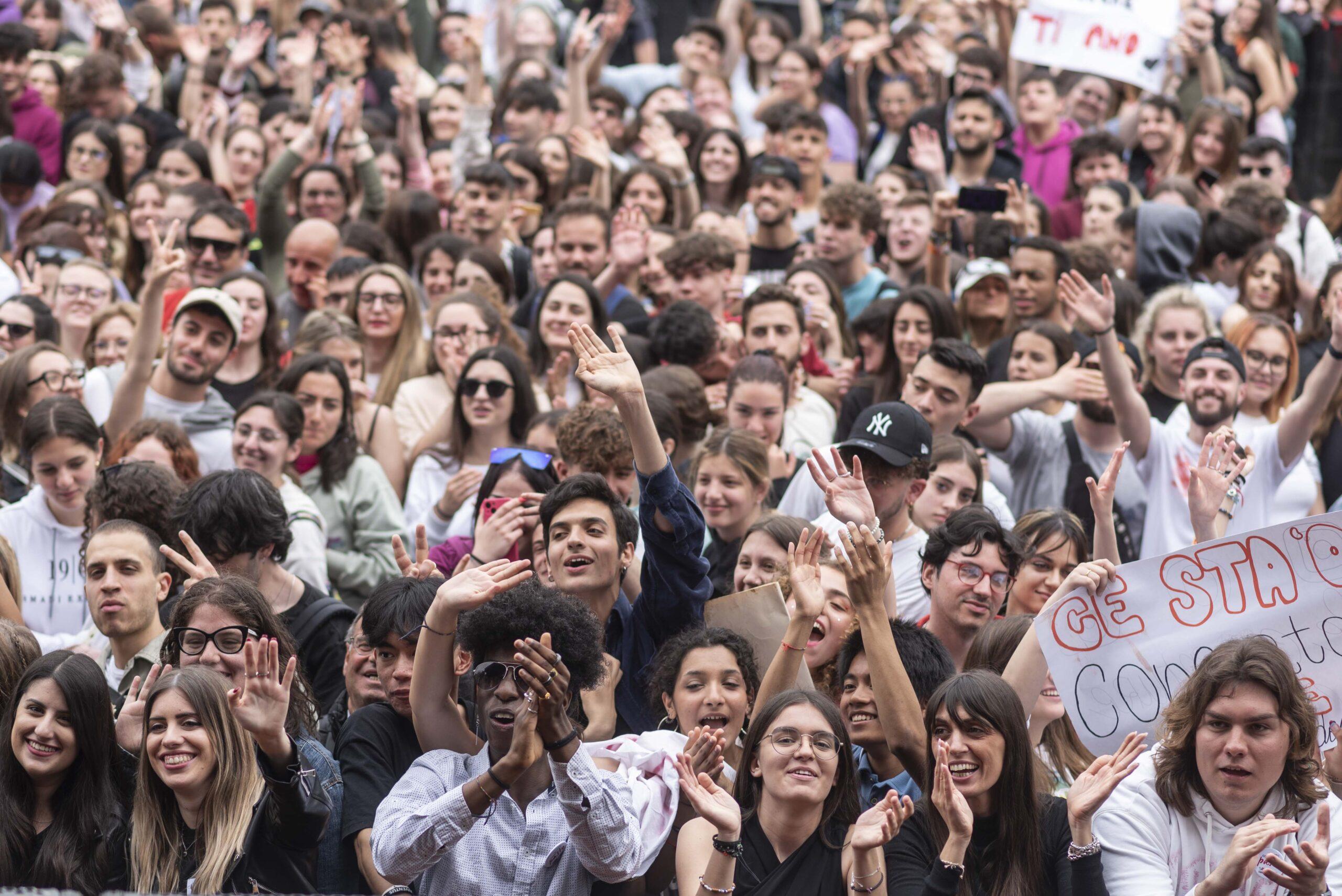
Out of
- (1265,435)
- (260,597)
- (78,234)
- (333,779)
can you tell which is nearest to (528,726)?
(333,779)

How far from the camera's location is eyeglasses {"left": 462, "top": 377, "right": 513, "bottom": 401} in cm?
721

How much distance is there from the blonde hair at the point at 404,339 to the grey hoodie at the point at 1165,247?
158 inches

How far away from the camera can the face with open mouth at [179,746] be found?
4.39m

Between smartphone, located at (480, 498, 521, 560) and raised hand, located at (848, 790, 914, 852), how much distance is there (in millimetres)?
1974

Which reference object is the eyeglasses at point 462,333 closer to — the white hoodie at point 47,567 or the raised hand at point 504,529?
the white hoodie at point 47,567

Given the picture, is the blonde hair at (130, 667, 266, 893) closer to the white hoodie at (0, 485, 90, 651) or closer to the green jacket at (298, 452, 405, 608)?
the white hoodie at (0, 485, 90, 651)

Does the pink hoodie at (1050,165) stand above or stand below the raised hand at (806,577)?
above

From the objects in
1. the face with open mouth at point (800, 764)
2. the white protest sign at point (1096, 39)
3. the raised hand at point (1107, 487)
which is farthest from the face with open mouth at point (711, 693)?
the white protest sign at point (1096, 39)

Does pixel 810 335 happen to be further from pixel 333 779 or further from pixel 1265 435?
pixel 333 779

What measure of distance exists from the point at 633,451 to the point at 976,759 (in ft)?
4.79

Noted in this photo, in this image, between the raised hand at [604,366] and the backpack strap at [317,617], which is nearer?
the raised hand at [604,366]

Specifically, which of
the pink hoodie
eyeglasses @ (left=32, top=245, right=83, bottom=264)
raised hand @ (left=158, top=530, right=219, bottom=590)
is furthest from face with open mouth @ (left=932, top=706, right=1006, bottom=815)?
the pink hoodie

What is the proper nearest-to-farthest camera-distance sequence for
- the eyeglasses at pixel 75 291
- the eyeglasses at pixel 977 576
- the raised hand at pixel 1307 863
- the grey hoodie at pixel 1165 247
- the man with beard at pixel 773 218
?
the raised hand at pixel 1307 863 → the eyeglasses at pixel 977 576 → the eyeglasses at pixel 75 291 → the grey hoodie at pixel 1165 247 → the man with beard at pixel 773 218

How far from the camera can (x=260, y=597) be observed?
4918mm
